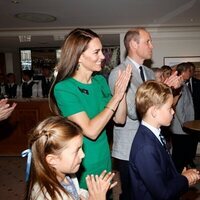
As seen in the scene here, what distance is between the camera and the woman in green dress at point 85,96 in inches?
55.0

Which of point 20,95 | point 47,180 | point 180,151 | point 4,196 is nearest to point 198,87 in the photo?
point 180,151

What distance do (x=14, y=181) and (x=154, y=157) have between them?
10.2 feet

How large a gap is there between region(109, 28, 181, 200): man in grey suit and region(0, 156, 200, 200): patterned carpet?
1453 mm

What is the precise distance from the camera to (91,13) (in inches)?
181

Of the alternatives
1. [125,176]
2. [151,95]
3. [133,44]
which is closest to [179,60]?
[133,44]

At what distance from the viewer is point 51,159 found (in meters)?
1.19

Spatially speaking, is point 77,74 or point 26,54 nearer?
point 77,74

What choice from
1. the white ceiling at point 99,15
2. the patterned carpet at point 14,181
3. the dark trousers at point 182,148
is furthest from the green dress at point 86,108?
the white ceiling at point 99,15

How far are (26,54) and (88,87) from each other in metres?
9.41

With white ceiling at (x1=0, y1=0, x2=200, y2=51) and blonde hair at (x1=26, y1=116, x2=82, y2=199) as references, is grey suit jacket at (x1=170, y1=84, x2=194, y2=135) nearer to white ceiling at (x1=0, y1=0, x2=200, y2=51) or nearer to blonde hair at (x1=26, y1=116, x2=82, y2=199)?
white ceiling at (x1=0, y1=0, x2=200, y2=51)

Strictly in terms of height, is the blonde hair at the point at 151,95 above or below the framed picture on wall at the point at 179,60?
below

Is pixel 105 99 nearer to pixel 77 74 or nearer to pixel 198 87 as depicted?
pixel 77 74

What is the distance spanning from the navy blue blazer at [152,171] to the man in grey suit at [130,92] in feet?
1.27

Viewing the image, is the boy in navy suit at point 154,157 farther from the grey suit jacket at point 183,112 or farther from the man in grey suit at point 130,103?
the grey suit jacket at point 183,112
